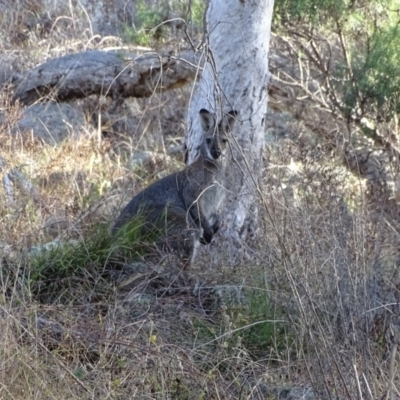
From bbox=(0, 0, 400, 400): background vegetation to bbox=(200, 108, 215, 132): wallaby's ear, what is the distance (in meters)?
0.72

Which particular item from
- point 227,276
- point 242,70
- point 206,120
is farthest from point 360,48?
point 227,276

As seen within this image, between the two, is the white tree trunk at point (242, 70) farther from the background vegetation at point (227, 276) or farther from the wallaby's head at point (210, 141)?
the background vegetation at point (227, 276)

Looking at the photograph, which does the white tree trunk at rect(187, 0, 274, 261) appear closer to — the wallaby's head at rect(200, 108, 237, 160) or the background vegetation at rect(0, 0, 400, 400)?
the wallaby's head at rect(200, 108, 237, 160)

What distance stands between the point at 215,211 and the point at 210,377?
3.33 metres

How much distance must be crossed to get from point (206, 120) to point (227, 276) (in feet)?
5.55

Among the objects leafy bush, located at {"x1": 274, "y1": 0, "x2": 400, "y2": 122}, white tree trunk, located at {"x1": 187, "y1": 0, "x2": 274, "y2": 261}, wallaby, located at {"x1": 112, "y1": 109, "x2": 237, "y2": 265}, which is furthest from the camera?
leafy bush, located at {"x1": 274, "y1": 0, "x2": 400, "y2": 122}

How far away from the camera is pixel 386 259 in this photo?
6.18 metres

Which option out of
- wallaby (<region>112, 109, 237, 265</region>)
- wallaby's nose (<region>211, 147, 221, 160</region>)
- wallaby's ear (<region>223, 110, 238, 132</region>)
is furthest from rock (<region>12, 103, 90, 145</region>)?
wallaby's ear (<region>223, 110, 238, 132</region>)

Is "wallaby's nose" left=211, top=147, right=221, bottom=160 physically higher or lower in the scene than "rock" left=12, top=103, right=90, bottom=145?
higher

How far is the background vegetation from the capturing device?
4.55m

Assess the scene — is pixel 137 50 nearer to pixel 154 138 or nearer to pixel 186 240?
pixel 154 138

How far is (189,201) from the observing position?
7.76 m

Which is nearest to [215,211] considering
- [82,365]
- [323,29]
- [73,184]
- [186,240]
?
[186,240]

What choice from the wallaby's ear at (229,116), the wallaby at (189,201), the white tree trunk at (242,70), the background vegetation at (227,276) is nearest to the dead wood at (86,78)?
the background vegetation at (227,276)
